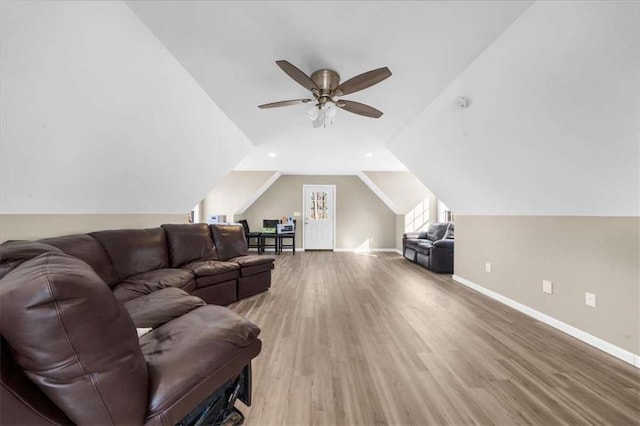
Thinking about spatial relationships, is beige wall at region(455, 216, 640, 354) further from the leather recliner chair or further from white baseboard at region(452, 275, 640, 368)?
the leather recliner chair

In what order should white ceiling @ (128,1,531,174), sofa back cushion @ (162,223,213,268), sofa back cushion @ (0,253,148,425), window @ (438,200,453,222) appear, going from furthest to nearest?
window @ (438,200,453,222) → sofa back cushion @ (162,223,213,268) → white ceiling @ (128,1,531,174) → sofa back cushion @ (0,253,148,425)

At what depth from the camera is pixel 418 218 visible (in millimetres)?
7039

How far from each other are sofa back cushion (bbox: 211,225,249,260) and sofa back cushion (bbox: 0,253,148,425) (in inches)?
118

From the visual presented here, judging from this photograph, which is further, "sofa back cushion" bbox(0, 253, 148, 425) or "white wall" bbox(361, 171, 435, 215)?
"white wall" bbox(361, 171, 435, 215)

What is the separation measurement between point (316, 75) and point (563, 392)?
114 inches

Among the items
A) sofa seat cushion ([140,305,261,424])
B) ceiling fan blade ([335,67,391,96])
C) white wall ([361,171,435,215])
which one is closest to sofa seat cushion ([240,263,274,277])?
sofa seat cushion ([140,305,261,424])

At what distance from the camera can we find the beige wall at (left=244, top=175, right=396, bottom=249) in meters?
7.46

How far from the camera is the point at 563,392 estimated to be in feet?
5.28

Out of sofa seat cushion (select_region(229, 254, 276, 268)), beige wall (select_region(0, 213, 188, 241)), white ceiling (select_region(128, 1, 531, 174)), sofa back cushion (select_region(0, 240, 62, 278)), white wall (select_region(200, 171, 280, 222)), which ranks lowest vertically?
sofa seat cushion (select_region(229, 254, 276, 268))

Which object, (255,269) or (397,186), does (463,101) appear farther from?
(397,186)

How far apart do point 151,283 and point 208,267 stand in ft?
2.33

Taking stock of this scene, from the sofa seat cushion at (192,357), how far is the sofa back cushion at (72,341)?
89 mm

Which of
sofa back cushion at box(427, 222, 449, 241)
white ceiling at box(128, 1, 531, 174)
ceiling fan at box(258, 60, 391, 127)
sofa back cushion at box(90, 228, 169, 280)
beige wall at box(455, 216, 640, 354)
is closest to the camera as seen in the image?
white ceiling at box(128, 1, 531, 174)

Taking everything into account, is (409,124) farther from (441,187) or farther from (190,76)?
(190,76)
